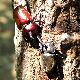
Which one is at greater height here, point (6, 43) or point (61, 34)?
point (6, 43)

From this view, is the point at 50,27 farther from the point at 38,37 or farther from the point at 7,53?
the point at 7,53

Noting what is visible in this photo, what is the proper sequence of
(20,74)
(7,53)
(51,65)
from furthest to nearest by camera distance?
(7,53) < (20,74) < (51,65)

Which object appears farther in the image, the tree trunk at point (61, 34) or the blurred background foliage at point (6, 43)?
the blurred background foliage at point (6, 43)

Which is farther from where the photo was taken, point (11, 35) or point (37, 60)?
point (11, 35)

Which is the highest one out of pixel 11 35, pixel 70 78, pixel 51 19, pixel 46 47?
pixel 11 35

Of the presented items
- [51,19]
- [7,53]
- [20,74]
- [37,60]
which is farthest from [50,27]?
[7,53]

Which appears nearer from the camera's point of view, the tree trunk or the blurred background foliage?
the tree trunk

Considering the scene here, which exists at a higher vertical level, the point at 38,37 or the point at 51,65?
the point at 38,37

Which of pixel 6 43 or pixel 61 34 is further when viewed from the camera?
pixel 6 43
